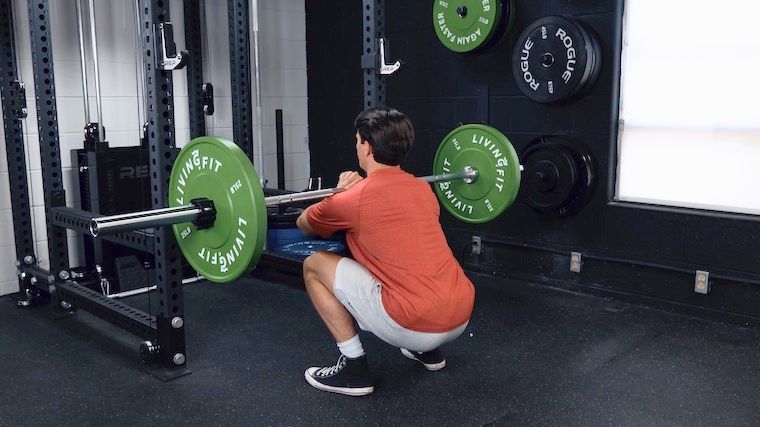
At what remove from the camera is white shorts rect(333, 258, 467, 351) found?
2.21m

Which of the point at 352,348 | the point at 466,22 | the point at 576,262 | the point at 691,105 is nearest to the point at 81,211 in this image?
the point at 352,348

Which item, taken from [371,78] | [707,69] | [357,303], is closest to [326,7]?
[371,78]

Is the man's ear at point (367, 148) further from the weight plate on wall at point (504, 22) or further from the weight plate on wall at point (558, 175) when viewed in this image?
the weight plate on wall at point (504, 22)

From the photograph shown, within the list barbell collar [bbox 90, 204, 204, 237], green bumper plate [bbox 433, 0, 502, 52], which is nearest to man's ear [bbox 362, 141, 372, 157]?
barbell collar [bbox 90, 204, 204, 237]

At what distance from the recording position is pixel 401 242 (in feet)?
7.05

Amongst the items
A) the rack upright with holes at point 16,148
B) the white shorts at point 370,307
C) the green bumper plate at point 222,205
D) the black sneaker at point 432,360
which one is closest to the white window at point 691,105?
the black sneaker at point 432,360

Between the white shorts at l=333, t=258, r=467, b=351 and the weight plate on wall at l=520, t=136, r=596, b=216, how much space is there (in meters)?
1.40

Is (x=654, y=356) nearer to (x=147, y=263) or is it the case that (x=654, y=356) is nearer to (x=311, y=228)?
(x=311, y=228)

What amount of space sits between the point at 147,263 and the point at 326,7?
79.7 inches

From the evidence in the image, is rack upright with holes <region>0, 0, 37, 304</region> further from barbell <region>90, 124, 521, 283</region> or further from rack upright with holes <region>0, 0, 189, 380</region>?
barbell <region>90, 124, 521, 283</region>

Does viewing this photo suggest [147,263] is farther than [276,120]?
No

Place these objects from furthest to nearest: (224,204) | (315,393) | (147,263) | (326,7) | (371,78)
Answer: (326,7) → (147,263) → (371,78) → (315,393) → (224,204)

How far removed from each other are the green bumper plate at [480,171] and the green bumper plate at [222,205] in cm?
115

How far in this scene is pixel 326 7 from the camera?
4.44 meters
